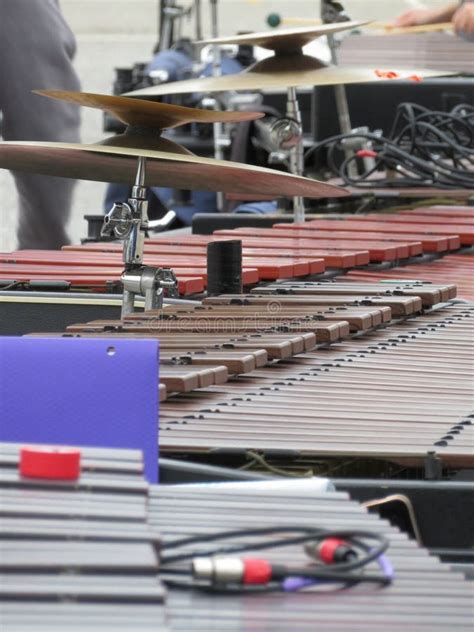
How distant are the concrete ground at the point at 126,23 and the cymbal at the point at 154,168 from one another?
31.4 ft

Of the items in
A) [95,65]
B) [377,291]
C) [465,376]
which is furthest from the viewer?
[95,65]

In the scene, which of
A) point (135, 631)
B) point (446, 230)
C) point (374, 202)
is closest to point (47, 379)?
point (135, 631)

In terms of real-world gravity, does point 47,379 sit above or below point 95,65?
below

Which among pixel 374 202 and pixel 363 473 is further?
pixel 374 202

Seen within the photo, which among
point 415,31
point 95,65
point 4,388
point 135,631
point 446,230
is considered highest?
point 95,65

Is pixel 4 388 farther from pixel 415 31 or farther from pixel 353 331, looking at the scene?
pixel 415 31

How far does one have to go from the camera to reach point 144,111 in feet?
10.6

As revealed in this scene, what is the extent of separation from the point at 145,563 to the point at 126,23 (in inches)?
637

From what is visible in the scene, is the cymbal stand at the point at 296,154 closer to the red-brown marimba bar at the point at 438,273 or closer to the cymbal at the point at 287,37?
the cymbal at the point at 287,37

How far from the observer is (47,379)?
7.05 feet

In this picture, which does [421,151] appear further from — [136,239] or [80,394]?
[80,394]

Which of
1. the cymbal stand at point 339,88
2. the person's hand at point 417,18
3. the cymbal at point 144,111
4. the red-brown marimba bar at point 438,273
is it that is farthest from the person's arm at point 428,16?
the cymbal at point 144,111

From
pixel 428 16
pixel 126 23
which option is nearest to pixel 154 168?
pixel 428 16

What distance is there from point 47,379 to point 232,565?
2.22 ft
